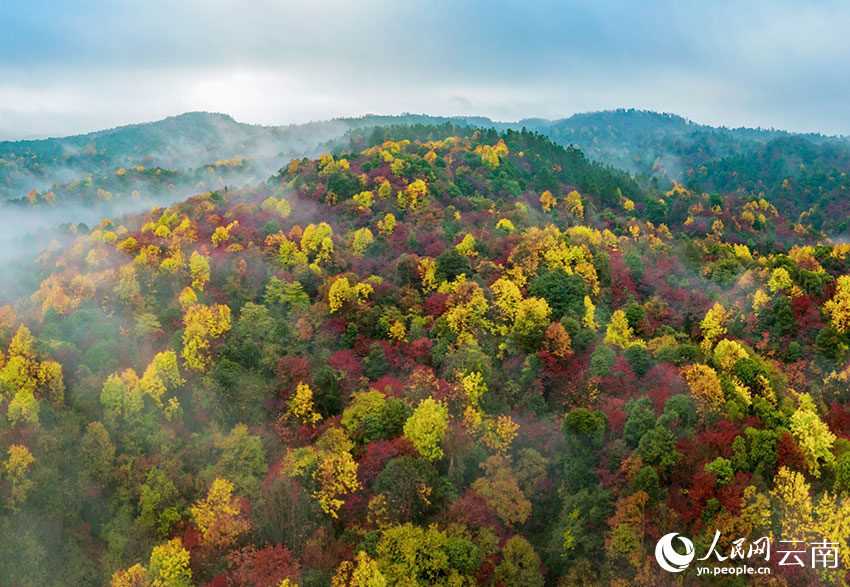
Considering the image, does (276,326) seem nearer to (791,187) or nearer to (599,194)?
(599,194)

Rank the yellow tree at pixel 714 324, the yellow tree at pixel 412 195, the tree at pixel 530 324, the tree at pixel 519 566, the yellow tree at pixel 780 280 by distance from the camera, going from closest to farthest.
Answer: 1. the tree at pixel 519 566
2. the tree at pixel 530 324
3. the yellow tree at pixel 714 324
4. the yellow tree at pixel 780 280
5. the yellow tree at pixel 412 195

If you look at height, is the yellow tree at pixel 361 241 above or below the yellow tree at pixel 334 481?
above

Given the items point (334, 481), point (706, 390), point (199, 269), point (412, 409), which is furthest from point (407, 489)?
point (199, 269)

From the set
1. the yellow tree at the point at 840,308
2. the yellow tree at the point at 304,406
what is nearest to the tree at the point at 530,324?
the yellow tree at the point at 304,406

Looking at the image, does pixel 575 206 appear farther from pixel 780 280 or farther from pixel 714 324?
pixel 714 324

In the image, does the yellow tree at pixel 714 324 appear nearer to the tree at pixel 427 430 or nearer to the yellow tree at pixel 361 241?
the tree at pixel 427 430

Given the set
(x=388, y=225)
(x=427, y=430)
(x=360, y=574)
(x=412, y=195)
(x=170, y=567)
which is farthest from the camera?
(x=412, y=195)
